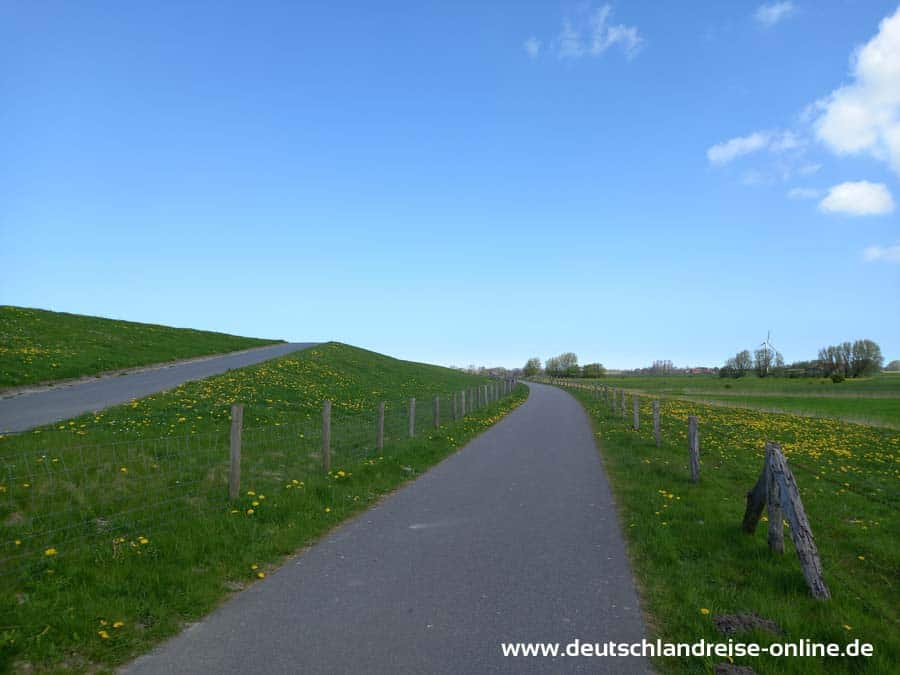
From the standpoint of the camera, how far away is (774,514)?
620 cm

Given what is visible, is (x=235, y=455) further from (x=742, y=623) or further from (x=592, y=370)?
(x=592, y=370)

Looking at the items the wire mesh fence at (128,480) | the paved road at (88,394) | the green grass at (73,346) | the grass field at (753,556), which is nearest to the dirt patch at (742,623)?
the grass field at (753,556)

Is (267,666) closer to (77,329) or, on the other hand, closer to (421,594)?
(421,594)

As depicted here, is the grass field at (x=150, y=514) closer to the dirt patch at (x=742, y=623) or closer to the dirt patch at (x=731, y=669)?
the dirt patch at (x=731, y=669)

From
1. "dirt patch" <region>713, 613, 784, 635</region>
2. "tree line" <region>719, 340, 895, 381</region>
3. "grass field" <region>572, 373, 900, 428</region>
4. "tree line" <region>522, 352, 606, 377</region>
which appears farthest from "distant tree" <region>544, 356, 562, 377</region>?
"dirt patch" <region>713, 613, 784, 635</region>

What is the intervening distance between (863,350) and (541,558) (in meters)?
159

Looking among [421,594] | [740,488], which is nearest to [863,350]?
[740,488]

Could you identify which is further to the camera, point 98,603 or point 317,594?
point 317,594

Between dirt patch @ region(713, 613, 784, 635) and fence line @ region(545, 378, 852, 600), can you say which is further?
fence line @ region(545, 378, 852, 600)

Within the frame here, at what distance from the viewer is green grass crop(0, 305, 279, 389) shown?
69.2 feet

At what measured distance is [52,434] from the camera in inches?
465

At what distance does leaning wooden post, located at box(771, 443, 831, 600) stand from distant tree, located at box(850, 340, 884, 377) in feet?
489

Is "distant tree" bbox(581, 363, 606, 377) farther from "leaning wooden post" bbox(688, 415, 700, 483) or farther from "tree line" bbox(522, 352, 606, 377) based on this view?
"leaning wooden post" bbox(688, 415, 700, 483)

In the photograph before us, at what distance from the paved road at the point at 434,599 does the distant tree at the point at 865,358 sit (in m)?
148
